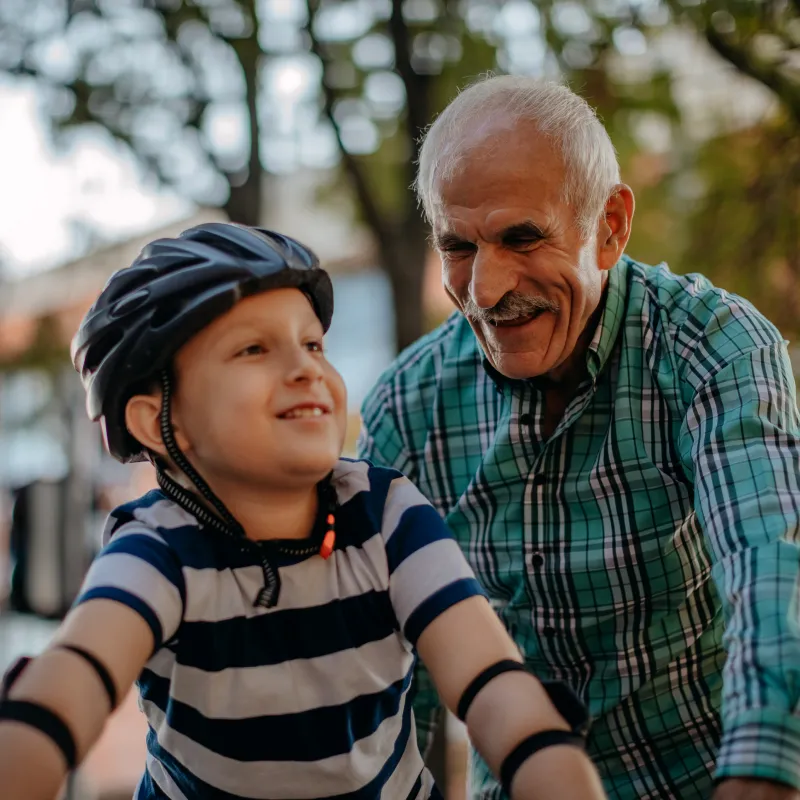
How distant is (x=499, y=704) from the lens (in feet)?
5.29

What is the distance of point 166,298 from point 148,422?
233 millimetres

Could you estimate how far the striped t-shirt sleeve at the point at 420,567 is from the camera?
5.71 ft

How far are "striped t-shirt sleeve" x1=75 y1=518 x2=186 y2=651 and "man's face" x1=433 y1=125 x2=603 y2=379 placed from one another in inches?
37.8

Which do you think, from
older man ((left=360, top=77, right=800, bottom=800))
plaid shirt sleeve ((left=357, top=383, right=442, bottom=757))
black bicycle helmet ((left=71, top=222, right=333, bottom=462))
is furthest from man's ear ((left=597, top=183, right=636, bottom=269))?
black bicycle helmet ((left=71, top=222, right=333, bottom=462))

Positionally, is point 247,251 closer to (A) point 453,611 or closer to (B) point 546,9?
(A) point 453,611

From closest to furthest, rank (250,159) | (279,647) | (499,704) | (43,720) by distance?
1. (43,720)
2. (499,704)
3. (279,647)
4. (250,159)

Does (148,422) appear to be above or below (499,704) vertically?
above

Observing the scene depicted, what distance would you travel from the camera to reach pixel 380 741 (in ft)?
5.88

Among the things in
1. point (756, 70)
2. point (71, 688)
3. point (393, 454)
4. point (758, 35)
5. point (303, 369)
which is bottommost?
point (393, 454)

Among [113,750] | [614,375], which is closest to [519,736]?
[614,375]

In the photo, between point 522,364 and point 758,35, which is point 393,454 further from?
point 758,35

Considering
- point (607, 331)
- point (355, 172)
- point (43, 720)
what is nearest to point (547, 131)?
point (607, 331)

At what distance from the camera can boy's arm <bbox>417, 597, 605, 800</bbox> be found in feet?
5.01

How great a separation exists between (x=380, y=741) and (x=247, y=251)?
2.93 feet
